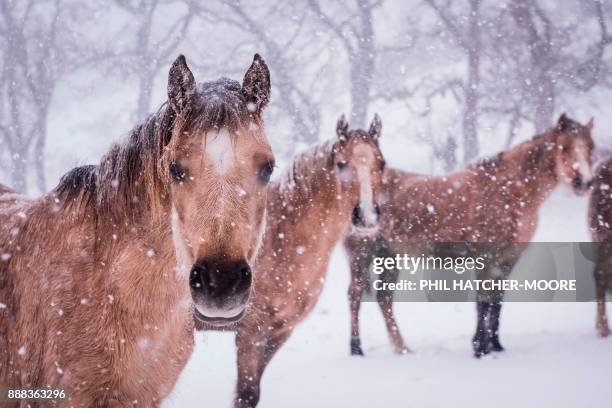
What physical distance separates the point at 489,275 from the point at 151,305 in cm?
378

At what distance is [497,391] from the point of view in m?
3.20

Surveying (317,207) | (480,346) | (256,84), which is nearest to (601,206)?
(480,346)

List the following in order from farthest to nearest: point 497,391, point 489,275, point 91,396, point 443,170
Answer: point 443,170, point 489,275, point 497,391, point 91,396

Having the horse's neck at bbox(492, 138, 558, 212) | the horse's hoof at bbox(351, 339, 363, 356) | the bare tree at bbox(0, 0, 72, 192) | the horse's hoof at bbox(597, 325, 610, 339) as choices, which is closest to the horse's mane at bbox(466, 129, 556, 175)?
the horse's neck at bbox(492, 138, 558, 212)

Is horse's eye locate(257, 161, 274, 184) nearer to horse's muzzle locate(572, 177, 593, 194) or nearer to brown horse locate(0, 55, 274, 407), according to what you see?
brown horse locate(0, 55, 274, 407)

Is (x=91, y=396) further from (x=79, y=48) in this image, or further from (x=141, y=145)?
(x=79, y=48)

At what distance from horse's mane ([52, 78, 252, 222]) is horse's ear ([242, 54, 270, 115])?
3cm

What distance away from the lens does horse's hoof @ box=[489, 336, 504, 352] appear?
13.7 feet

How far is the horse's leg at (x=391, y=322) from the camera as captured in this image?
449 cm

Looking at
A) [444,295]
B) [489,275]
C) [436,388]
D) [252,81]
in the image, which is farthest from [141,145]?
[444,295]

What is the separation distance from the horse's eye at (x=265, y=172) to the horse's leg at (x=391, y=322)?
3434 mm

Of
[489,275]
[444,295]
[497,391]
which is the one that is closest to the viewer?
[497,391]

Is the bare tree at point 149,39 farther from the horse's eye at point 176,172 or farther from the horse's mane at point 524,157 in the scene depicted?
the horse's eye at point 176,172

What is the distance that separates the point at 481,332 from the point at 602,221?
5.63ft
